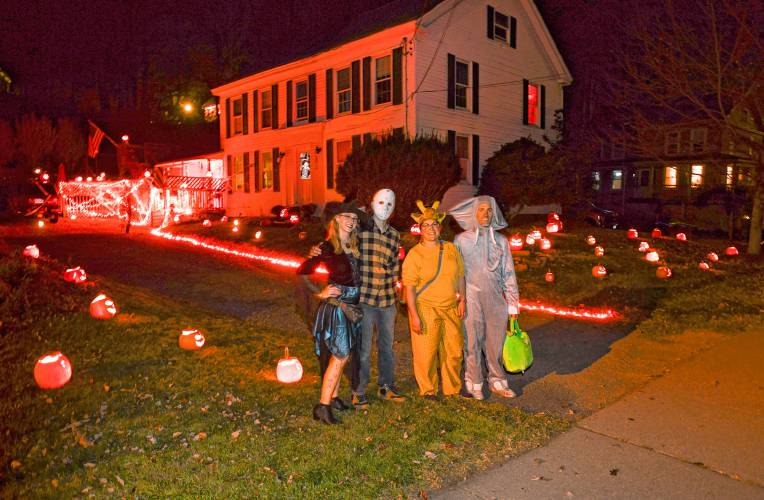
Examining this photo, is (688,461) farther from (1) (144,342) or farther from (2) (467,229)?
(1) (144,342)

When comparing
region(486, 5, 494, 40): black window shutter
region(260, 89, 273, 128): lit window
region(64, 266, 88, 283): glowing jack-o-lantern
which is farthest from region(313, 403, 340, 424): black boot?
region(260, 89, 273, 128): lit window

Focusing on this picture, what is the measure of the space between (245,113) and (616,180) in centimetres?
2675

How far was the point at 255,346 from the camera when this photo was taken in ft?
22.3

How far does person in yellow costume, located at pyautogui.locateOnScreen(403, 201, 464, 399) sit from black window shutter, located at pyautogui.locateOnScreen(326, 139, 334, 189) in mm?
16401

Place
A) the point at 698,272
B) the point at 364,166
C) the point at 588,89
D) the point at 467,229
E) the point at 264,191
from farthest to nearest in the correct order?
1. the point at 588,89
2. the point at 264,191
3. the point at 364,166
4. the point at 698,272
5. the point at 467,229

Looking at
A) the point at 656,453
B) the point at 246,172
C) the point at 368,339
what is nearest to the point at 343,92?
the point at 246,172

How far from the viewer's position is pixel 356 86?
20.3 m

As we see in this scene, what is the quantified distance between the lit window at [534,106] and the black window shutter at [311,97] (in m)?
8.73

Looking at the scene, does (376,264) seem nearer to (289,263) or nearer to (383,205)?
(383,205)

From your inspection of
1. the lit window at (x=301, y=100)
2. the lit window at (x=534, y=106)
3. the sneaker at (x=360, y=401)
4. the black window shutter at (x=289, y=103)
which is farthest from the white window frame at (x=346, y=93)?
the sneaker at (x=360, y=401)

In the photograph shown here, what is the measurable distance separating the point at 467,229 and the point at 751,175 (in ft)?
45.3

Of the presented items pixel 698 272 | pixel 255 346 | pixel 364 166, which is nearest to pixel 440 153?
pixel 364 166

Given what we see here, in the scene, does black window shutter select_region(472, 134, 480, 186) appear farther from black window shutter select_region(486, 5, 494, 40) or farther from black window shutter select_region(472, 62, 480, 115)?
black window shutter select_region(486, 5, 494, 40)

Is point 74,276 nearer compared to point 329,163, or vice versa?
point 74,276
